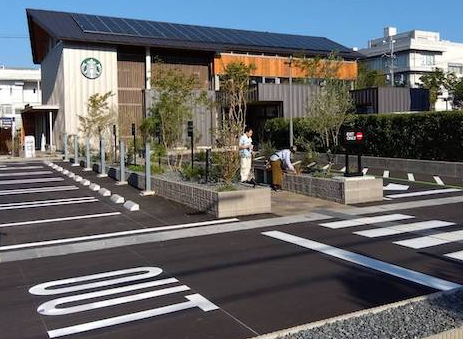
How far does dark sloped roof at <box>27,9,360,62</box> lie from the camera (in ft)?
118

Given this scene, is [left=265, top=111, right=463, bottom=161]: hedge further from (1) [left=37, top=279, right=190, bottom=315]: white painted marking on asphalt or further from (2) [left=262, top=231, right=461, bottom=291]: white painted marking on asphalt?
(1) [left=37, top=279, right=190, bottom=315]: white painted marking on asphalt

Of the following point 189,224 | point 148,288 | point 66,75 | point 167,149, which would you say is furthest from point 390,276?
point 66,75

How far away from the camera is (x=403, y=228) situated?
9.77 m

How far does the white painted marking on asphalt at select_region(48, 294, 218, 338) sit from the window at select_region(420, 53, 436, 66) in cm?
9647

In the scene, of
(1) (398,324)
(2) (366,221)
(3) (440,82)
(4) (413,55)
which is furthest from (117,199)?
(4) (413,55)

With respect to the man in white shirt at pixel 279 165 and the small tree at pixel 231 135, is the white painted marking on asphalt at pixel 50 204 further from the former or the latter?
the man in white shirt at pixel 279 165

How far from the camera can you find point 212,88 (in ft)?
130

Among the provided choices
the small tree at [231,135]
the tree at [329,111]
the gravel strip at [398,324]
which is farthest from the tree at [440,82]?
the gravel strip at [398,324]

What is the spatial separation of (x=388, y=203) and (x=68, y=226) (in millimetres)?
7402

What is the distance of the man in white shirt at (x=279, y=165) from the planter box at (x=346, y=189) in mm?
822

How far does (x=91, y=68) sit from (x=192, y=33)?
928cm

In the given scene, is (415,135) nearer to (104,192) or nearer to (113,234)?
(104,192)

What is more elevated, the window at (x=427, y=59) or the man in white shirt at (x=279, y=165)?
the window at (x=427, y=59)

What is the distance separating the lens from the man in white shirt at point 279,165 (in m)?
14.8
